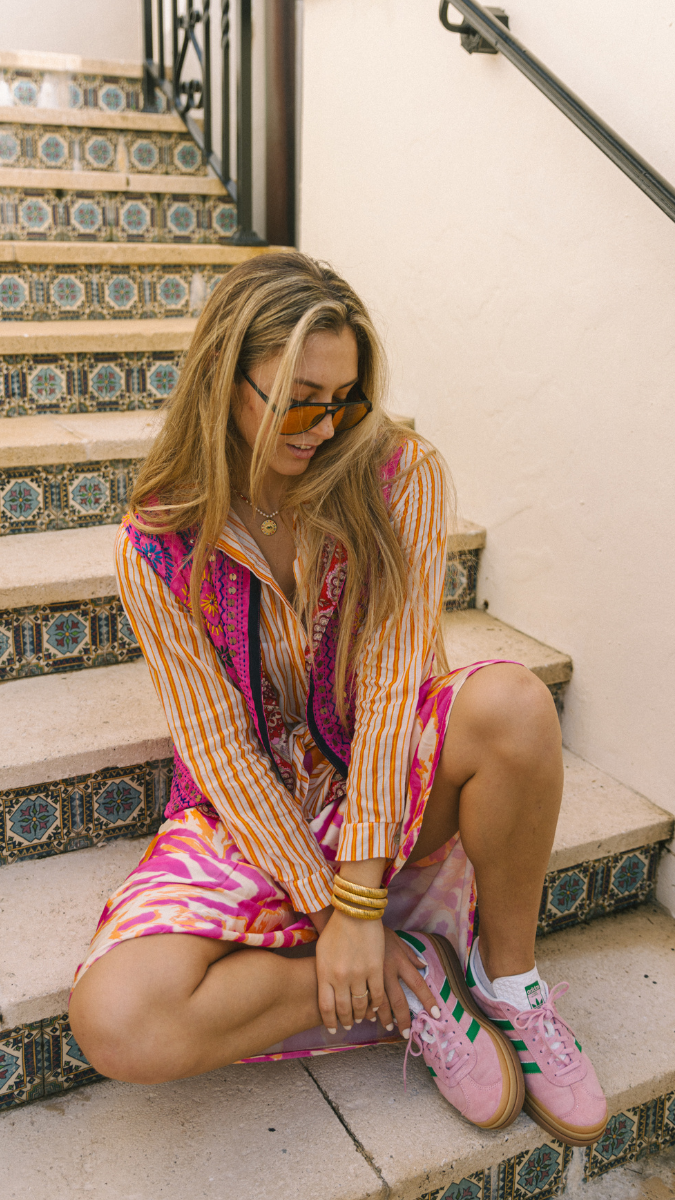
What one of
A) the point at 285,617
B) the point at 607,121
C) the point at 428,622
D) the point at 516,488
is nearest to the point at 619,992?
the point at 428,622

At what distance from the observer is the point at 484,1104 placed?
1216 millimetres

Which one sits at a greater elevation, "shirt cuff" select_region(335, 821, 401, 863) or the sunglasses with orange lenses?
the sunglasses with orange lenses

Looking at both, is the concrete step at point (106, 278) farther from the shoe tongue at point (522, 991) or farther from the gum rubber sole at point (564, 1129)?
the gum rubber sole at point (564, 1129)

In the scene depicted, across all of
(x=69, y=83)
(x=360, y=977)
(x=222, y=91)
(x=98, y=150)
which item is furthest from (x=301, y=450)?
(x=69, y=83)

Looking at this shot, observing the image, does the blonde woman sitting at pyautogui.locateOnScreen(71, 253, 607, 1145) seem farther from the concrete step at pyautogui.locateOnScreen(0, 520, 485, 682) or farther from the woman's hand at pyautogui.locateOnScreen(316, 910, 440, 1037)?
the concrete step at pyautogui.locateOnScreen(0, 520, 485, 682)

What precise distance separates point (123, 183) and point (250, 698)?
214 cm

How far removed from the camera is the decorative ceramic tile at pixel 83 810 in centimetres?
152

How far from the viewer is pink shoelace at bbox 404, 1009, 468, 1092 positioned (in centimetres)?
124

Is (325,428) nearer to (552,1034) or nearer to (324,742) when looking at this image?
(324,742)

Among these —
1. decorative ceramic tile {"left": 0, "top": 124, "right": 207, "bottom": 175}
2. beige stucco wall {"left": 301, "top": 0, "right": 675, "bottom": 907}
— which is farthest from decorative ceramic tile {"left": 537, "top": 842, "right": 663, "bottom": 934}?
decorative ceramic tile {"left": 0, "top": 124, "right": 207, "bottom": 175}

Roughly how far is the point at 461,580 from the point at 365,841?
1047 millimetres

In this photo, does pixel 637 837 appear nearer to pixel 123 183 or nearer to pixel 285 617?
pixel 285 617

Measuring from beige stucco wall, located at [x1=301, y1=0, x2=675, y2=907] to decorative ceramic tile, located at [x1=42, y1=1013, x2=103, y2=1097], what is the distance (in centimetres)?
107

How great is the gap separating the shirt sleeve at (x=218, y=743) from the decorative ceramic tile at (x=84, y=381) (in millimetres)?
1174
